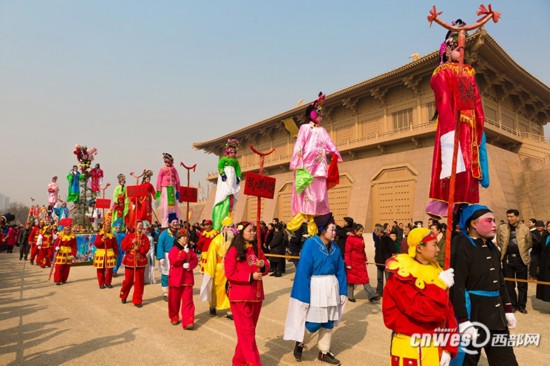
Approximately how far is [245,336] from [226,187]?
411 centimetres

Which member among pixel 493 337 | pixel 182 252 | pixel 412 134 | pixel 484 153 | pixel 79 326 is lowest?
pixel 79 326

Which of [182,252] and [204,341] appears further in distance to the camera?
[182,252]

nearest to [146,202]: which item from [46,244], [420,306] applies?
[46,244]

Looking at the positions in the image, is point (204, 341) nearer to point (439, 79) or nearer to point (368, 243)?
point (439, 79)

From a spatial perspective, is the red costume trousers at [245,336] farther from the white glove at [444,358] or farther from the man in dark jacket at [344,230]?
the man in dark jacket at [344,230]

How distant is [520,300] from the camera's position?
6695 millimetres

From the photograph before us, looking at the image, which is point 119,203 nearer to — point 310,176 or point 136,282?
point 136,282

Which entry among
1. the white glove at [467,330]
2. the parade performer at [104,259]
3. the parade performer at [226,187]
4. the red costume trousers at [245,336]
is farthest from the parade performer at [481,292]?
the parade performer at [104,259]

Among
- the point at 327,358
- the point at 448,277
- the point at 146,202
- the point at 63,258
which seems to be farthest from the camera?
the point at 146,202

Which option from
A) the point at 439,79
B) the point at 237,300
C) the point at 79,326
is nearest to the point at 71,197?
the point at 79,326

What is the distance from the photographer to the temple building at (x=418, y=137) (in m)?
16.8

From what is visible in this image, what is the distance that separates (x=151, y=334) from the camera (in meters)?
5.02

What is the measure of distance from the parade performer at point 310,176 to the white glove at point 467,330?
287cm

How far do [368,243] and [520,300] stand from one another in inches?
389
